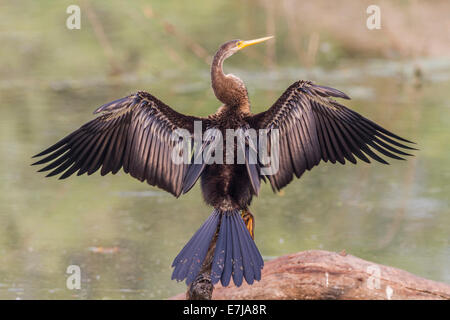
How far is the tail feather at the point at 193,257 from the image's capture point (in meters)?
3.87

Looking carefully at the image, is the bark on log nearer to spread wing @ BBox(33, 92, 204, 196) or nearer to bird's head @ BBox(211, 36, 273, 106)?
spread wing @ BBox(33, 92, 204, 196)

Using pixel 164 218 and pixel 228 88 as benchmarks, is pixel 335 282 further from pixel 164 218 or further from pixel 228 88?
pixel 164 218

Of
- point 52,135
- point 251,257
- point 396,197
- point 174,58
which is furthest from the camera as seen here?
point 174,58

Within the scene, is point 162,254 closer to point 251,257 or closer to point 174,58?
point 251,257

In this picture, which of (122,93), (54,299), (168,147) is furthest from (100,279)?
(122,93)

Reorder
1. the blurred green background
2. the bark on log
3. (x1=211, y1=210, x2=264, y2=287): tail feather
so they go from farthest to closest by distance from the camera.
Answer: the blurred green background < the bark on log < (x1=211, y1=210, x2=264, y2=287): tail feather

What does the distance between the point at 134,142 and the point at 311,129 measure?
1.02 meters

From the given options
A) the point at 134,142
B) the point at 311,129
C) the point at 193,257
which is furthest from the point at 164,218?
the point at 193,257

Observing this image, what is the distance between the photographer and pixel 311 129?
4559 mm

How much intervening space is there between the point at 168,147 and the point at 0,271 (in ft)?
5.48

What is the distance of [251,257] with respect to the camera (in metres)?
3.93

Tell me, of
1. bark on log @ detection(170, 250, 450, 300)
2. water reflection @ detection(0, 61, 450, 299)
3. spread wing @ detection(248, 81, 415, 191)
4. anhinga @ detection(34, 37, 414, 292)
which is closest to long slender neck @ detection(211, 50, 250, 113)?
anhinga @ detection(34, 37, 414, 292)

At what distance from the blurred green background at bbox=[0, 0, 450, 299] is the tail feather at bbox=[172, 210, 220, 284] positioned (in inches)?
41.8

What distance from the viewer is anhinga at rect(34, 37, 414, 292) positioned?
427cm
